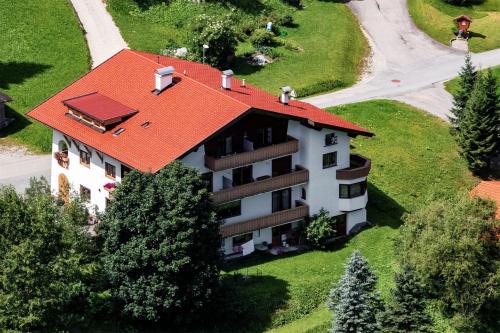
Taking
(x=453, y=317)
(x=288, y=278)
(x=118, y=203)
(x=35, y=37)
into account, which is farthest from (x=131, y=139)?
(x=35, y=37)

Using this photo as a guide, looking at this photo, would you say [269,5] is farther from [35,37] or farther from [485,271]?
[485,271]

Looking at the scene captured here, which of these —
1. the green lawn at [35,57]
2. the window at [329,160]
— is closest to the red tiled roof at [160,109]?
the window at [329,160]

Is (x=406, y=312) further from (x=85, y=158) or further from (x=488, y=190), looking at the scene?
(x=85, y=158)

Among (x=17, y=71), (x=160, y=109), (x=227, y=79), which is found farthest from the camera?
(x=17, y=71)

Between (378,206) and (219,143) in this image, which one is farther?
(378,206)

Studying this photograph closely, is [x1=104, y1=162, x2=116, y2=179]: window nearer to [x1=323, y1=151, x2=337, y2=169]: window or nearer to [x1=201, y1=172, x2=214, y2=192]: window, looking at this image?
[x1=201, y1=172, x2=214, y2=192]: window

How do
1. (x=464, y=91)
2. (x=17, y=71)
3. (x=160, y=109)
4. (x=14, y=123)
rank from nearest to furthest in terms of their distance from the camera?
(x=160, y=109), (x=14, y=123), (x=464, y=91), (x=17, y=71)

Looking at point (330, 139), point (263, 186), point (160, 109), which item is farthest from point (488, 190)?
point (160, 109)

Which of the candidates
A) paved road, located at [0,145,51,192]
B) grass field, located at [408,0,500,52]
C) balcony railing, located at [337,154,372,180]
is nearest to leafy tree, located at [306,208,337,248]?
balcony railing, located at [337,154,372,180]
